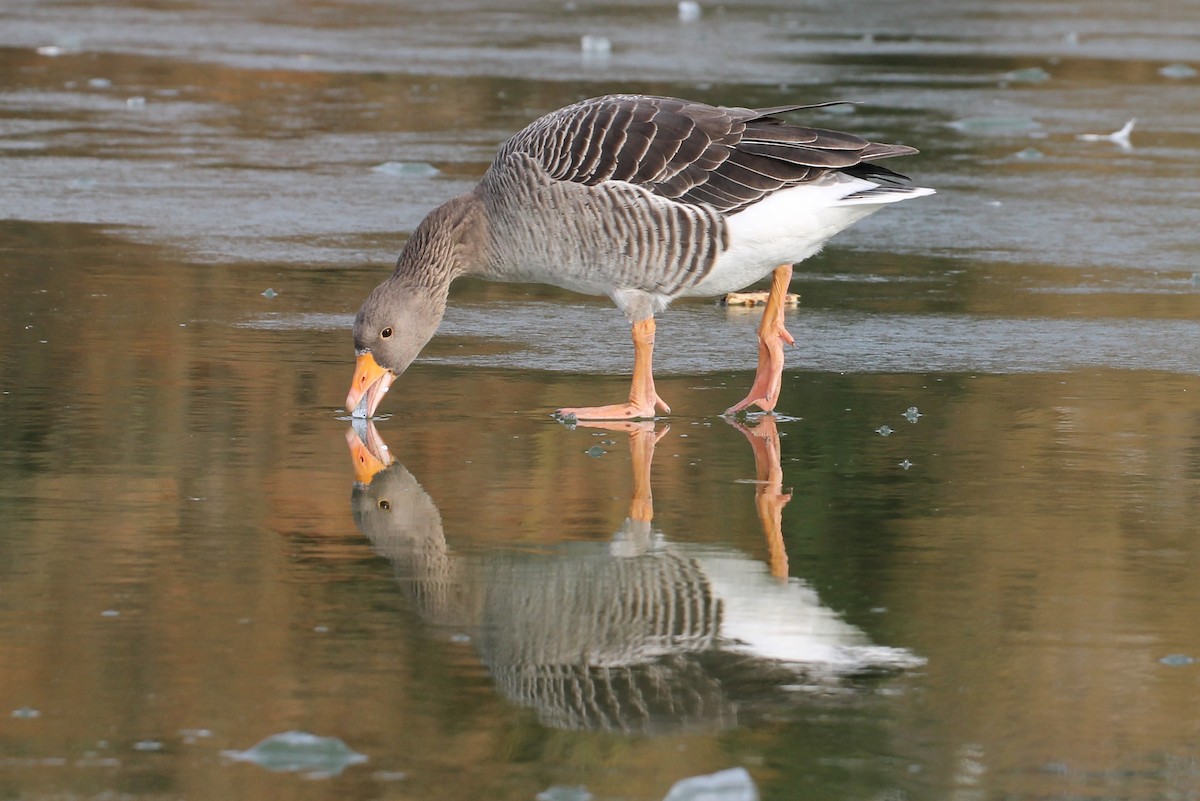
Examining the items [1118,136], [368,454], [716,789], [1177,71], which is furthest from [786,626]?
[1177,71]

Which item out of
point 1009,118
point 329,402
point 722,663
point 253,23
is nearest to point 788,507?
point 722,663

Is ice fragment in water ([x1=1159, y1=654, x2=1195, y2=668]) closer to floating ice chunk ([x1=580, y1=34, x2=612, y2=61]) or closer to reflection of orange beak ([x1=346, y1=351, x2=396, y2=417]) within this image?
reflection of orange beak ([x1=346, y1=351, x2=396, y2=417])

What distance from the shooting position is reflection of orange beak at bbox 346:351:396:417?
7195 mm

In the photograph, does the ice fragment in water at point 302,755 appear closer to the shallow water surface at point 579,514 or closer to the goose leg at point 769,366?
the shallow water surface at point 579,514

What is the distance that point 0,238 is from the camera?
35.8ft

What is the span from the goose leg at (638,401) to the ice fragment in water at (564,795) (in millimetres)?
3387

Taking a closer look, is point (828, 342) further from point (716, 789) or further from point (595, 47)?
point (595, 47)

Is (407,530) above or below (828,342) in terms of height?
below

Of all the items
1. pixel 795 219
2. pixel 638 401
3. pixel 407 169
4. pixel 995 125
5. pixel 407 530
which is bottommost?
pixel 407 530

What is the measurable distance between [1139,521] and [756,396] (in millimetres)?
1939

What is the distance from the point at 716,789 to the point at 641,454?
9.89 feet

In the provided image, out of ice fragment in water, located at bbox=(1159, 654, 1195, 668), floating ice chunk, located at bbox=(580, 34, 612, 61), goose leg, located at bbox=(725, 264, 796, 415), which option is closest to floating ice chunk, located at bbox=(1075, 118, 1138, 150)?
floating ice chunk, located at bbox=(580, 34, 612, 61)

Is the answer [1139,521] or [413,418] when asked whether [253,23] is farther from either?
[1139,521]

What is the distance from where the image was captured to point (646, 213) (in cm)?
737
